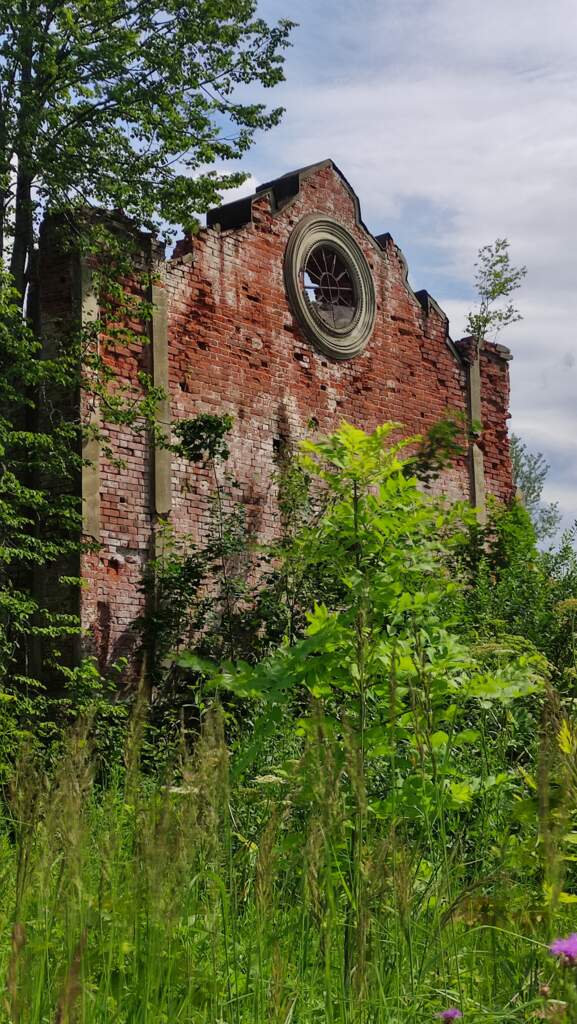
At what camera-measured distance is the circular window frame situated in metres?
12.3

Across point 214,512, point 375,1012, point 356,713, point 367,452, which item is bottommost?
point 375,1012

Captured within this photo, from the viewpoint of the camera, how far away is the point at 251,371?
11594 mm

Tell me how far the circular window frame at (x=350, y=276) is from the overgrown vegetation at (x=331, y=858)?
7.71 meters

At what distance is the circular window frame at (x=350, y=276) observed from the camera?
12.3 m

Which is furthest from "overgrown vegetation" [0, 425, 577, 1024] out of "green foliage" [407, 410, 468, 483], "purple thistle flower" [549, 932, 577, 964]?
"green foliage" [407, 410, 468, 483]

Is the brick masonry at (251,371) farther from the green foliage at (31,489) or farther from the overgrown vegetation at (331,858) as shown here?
the overgrown vegetation at (331,858)

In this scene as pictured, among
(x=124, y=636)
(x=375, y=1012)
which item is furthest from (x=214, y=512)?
(x=375, y=1012)

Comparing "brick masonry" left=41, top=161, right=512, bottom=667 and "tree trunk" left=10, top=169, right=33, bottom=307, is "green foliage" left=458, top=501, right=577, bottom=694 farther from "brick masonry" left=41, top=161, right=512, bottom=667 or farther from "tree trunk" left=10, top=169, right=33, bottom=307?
"tree trunk" left=10, top=169, right=33, bottom=307

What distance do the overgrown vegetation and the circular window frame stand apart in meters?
7.71

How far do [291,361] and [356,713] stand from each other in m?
8.75

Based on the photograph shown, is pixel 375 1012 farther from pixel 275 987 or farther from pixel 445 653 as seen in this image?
pixel 445 653

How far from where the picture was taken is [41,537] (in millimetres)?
9375

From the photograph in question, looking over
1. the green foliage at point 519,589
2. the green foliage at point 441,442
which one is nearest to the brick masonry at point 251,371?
the green foliage at point 441,442

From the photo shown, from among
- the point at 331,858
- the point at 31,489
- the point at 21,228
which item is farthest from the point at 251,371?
the point at 331,858
